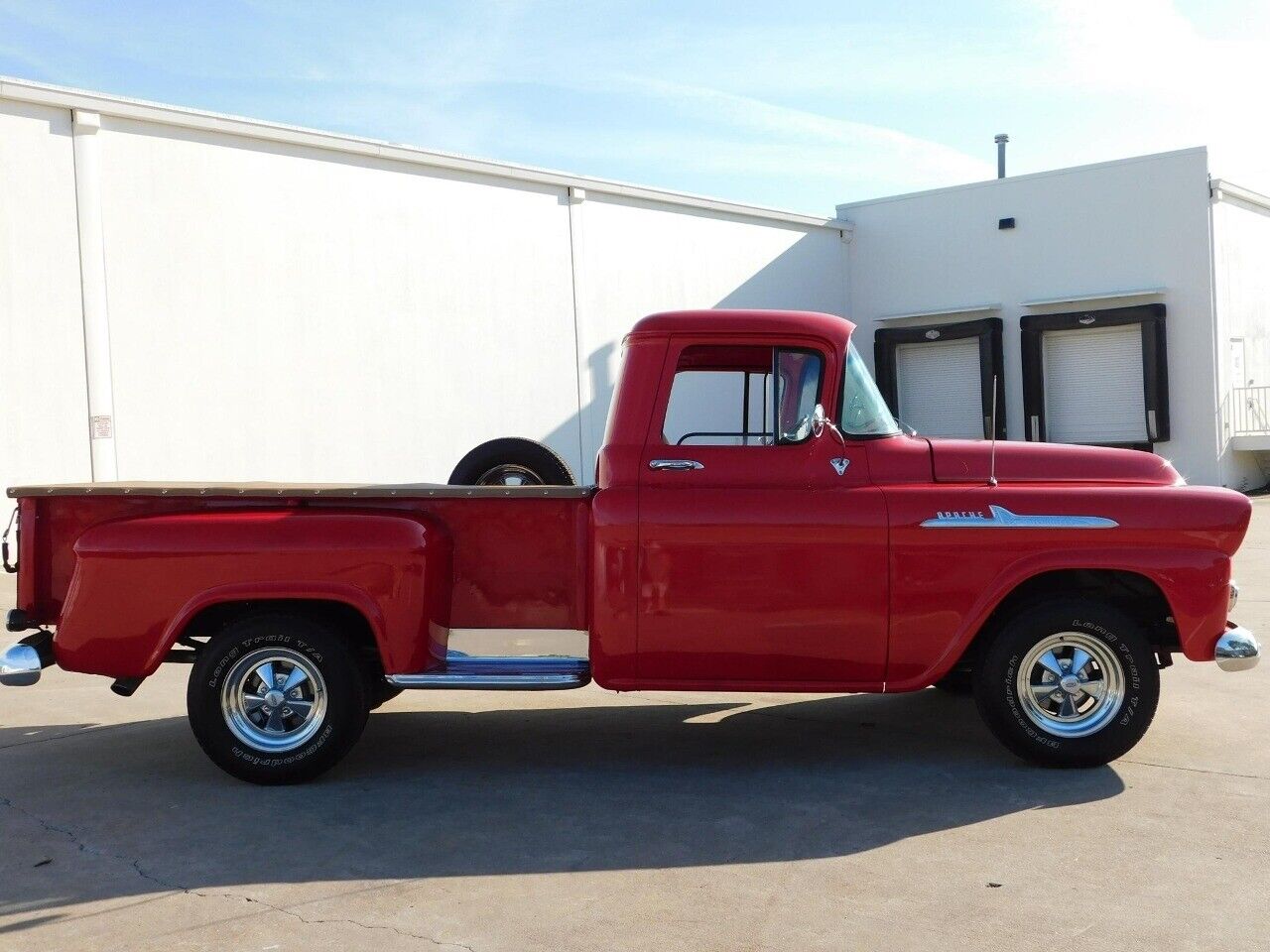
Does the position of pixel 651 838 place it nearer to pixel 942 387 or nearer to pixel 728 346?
pixel 728 346

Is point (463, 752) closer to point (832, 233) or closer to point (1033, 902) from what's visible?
point (1033, 902)

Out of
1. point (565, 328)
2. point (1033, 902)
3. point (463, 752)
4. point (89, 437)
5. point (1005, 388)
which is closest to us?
point (1033, 902)

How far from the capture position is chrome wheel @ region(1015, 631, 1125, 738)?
18.4 ft

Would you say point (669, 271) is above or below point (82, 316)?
above

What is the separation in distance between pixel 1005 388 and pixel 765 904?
22.7 m

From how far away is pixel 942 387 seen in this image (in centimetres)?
2644

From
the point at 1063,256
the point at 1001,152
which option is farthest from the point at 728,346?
the point at 1001,152

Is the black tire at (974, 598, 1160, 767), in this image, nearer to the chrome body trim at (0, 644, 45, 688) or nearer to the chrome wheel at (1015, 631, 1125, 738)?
the chrome wheel at (1015, 631, 1125, 738)

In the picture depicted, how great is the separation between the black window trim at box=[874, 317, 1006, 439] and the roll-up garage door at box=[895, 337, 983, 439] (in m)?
0.13

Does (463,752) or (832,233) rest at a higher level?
(832,233)

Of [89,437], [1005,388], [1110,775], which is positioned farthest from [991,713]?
[1005,388]

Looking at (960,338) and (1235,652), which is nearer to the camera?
(1235,652)

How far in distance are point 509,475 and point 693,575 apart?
5.72ft

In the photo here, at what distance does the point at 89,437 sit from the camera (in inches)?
607
